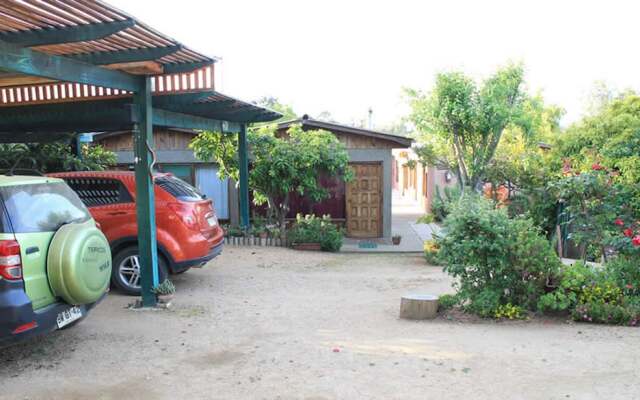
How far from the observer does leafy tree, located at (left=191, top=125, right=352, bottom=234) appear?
13133mm

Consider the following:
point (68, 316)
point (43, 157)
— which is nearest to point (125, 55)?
point (68, 316)

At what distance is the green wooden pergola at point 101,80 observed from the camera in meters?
5.04

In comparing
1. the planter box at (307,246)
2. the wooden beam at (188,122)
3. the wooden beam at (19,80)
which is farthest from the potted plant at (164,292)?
the planter box at (307,246)

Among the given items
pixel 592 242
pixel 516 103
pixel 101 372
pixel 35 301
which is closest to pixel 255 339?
pixel 101 372

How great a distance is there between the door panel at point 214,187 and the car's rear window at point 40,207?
1153cm

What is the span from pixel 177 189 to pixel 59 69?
8.63 ft

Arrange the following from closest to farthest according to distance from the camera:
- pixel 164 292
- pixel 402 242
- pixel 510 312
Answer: pixel 510 312 < pixel 164 292 < pixel 402 242

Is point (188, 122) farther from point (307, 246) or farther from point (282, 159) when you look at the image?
point (307, 246)

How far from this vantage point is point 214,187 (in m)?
16.9

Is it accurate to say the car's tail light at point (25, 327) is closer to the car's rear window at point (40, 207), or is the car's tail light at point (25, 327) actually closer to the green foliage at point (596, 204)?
the car's rear window at point (40, 207)

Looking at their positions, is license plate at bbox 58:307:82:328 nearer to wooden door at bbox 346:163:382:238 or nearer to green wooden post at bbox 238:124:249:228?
green wooden post at bbox 238:124:249:228

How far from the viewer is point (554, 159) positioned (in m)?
14.7

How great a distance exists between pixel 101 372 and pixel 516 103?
12161 mm

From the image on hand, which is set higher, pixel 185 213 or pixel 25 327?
pixel 185 213
